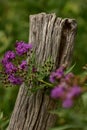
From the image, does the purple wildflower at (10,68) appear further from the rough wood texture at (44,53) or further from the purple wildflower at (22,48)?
the rough wood texture at (44,53)

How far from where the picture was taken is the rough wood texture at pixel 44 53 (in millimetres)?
3404

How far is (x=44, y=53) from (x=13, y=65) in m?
0.29

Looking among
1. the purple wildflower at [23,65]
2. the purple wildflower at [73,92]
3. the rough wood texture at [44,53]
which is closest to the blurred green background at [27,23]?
the rough wood texture at [44,53]

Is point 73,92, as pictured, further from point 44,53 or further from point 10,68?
point 44,53

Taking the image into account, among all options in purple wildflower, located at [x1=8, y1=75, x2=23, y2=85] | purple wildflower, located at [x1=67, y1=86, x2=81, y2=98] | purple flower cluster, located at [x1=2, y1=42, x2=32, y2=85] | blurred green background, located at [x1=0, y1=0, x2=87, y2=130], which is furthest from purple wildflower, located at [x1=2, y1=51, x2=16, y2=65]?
blurred green background, located at [x1=0, y1=0, x2=87, y2=130]

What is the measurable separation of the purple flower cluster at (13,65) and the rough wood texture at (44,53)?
0.17m

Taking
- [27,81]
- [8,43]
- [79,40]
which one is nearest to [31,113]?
[27,81]

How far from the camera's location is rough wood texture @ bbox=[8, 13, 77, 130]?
3.40 metres

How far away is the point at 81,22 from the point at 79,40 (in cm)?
22

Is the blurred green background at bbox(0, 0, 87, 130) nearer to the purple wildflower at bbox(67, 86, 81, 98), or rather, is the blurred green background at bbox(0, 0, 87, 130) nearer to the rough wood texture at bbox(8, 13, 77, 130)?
the rough wood texture at bbox(8, 13, 77, 130)

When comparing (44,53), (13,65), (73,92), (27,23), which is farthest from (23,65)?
(27,23)

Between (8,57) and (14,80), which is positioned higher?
(8,57)

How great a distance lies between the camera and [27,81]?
3.24 meters

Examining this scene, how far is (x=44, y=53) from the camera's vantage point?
3418 mm
